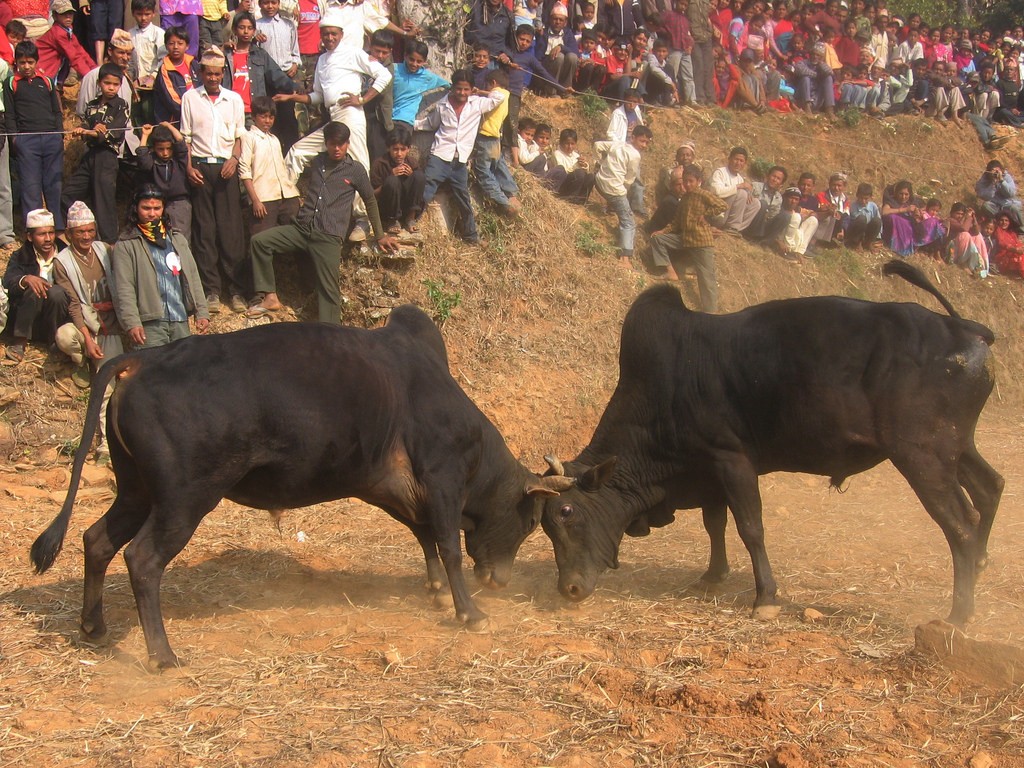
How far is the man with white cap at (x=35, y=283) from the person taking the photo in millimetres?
8875

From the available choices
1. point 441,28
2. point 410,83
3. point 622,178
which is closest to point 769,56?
point 622,178

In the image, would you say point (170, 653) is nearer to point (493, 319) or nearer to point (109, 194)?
point (109, 194)

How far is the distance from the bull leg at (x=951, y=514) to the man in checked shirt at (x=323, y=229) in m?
5.99

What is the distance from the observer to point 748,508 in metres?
6.66

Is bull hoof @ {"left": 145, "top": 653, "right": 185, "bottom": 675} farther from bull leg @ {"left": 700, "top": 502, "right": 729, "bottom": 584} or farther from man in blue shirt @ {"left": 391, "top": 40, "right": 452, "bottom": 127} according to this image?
man in blue shirt @ {"left": 391, "top": 40, "right": 452, "bottom": 127}

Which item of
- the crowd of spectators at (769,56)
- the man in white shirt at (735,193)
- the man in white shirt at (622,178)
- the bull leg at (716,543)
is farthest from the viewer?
the crowd of spectators at (769,56)

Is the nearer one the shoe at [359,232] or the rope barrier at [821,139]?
the shoe at [359,232]

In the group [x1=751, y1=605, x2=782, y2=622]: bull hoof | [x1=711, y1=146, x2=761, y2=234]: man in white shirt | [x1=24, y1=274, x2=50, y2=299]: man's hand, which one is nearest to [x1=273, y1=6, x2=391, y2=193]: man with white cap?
[x1=24, y1=274, x2=50, y2=299]: man's hand

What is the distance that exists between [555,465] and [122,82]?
6301mm

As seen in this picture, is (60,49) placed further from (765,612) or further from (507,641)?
(765,612)

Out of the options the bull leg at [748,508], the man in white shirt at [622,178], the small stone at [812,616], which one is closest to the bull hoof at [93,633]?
the bull leg at [748,508]

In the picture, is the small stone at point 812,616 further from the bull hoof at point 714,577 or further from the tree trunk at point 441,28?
the tree trunk at point 441,28

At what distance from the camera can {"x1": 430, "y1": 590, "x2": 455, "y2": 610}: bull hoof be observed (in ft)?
21.7

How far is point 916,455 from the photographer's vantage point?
20.2 ft
